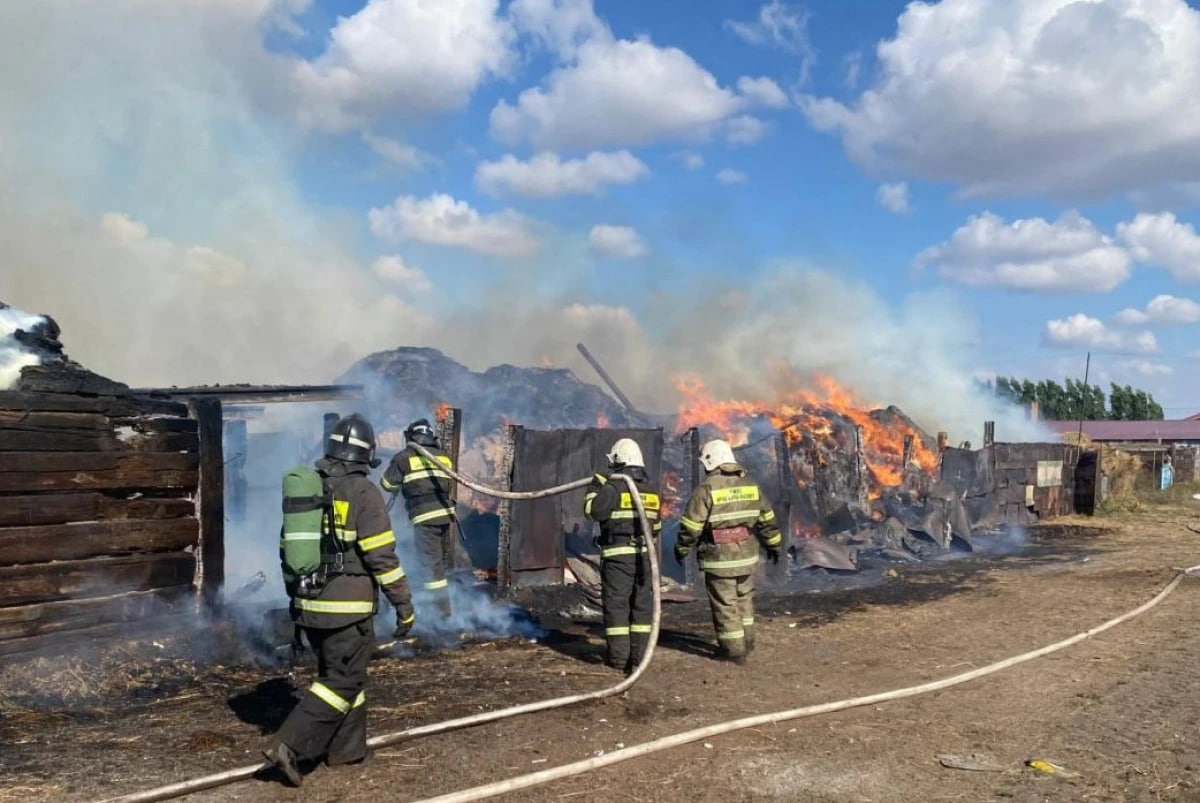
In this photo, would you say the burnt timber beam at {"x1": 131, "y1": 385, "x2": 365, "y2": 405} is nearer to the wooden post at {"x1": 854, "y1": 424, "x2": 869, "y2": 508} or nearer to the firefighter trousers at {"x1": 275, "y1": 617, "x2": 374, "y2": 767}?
the firefighter trousers at {"x1": 275, "y1": 617, "x2": 374, "y2": 767}

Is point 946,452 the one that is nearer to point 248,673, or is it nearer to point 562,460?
point 562,460

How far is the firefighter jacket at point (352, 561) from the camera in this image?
5047 millimetres

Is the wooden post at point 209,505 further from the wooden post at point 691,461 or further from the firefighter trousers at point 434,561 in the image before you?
the wooden post at point 691,461

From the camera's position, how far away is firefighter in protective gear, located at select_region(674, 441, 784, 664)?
779 centimetres

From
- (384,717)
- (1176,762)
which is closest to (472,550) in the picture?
(384,717)

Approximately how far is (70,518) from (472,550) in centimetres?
584

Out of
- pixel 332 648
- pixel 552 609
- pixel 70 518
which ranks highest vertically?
pixel 70 518

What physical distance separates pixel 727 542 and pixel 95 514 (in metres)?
5.24

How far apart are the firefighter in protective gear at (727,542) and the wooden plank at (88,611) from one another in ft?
14.5

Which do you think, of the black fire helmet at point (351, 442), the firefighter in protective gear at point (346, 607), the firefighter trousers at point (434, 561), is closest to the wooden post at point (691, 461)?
the firefighter trousers at point (434, 561)

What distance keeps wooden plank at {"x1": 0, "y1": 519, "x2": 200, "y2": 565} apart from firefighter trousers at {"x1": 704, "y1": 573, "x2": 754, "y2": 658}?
460 centimetres

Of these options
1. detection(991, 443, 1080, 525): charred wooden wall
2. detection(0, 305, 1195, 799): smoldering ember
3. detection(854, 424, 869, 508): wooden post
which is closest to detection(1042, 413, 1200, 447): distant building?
detection(991, 443, 1080, 525): charred wooden wall

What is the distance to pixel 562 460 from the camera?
10.7 metres

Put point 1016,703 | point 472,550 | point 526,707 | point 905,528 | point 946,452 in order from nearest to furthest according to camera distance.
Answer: point 526,707 < point 1016,703 < point 472,550 < point 905,528 < point 946,452
